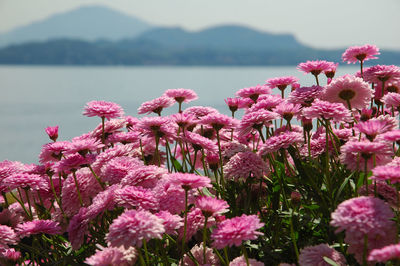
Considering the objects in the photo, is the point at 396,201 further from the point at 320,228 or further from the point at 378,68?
the point at 378,68

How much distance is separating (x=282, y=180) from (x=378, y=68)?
0.77 m

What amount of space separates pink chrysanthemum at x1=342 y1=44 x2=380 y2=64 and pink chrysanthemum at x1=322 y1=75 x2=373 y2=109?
424mm

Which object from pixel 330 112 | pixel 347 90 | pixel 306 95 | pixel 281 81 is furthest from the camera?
pixel 281 81

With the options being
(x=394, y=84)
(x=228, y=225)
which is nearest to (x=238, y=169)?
(x=228, y=225)

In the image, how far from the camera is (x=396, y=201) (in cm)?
136

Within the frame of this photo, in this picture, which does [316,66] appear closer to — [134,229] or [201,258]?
[201,258]

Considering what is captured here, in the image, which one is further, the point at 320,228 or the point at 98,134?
the point at 98,134

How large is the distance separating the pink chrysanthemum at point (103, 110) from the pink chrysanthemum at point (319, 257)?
1.04 m

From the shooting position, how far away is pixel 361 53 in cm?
220

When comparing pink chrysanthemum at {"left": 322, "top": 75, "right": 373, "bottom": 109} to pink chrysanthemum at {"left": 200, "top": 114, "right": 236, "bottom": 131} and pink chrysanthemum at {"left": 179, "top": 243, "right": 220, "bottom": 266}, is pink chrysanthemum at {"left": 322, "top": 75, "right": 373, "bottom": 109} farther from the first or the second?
pink chrysanthemum at {"left": 179, "top": 243, "right": 220, "bottom": 266}

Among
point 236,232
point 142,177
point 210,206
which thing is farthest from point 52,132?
point 236,232

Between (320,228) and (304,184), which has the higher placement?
(304,184)

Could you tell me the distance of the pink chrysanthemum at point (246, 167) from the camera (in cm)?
167

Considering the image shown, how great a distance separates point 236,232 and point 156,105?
101 centimetres
